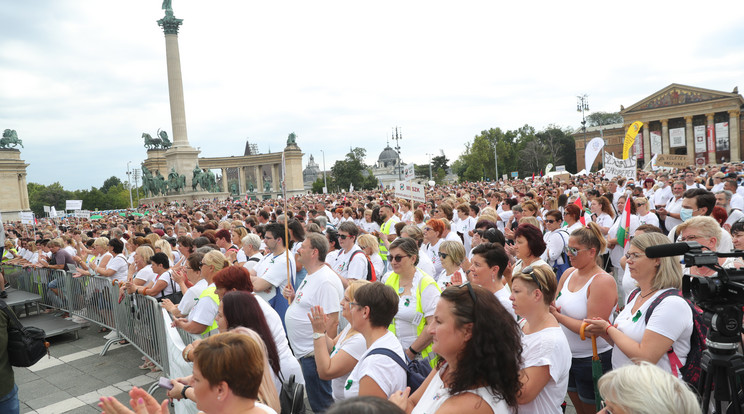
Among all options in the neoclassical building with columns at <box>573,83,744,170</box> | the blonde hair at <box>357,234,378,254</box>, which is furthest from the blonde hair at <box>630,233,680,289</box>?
the neoclassical building with columns at <box>573,83,744,170</box>

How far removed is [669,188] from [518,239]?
35.0ft

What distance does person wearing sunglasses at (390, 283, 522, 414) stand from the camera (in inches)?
92.2

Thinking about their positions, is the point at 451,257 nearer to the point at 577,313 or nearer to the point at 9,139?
the point at 577,313

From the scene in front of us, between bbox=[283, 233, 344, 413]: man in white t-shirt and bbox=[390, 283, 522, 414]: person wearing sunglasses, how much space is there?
2186 millimetres

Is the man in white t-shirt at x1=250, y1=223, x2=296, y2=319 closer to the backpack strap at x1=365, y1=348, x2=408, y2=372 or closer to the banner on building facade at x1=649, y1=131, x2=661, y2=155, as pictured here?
the backpack strap at x1=365, y1=348, x2=408, y2=372

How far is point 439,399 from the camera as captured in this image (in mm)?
2410

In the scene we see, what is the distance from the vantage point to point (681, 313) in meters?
3.11

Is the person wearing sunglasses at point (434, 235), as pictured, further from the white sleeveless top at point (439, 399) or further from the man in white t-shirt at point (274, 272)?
the white sleeveless top at point (439, 399)

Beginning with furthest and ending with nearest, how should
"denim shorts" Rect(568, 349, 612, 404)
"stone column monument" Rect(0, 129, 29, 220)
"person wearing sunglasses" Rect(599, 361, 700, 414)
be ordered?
1. "stone column monument" Rect(0, 129, 29, 220)
2. "denim shorts" Rect(568, 349, 612, 404)
3. "person wearing sunglasses" Rect(599, 361, 700, 414)

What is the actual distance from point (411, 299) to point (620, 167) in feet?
51.3

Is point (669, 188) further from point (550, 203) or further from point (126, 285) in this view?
point (126, 285)

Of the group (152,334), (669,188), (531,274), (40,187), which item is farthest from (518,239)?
(40,187)

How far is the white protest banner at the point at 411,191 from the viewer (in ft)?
36.7

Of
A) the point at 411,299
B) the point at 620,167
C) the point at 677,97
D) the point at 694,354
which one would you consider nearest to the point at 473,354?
the point at 694,354
